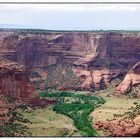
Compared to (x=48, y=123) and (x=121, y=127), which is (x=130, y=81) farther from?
(x=48, y=123)

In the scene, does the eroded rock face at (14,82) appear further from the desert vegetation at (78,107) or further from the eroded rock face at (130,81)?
the eroded rock face at (130,81)

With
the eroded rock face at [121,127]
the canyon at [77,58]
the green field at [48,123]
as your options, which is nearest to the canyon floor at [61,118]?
the green field at [48,123]

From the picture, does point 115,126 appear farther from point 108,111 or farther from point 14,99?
point 14,99

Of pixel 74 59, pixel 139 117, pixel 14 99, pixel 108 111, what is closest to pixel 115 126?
pixel 139 117

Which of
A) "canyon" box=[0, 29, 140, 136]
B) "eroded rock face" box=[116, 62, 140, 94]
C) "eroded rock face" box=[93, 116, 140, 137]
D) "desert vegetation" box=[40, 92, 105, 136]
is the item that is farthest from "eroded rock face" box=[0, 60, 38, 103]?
"eroded rock face" box=[116, 62, 140, 94]

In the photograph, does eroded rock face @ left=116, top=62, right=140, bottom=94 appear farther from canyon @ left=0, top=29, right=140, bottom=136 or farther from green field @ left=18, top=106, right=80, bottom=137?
green field @ left=18, top=106, right=80, bottom=137
